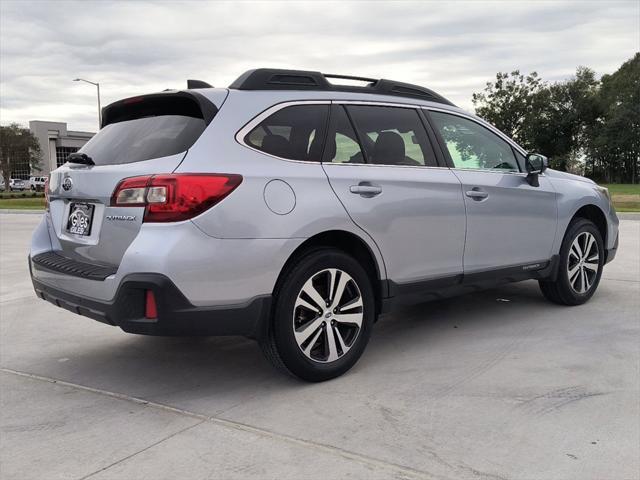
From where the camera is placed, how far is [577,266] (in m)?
5.69

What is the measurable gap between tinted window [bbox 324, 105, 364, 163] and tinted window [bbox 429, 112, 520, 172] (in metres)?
0.90

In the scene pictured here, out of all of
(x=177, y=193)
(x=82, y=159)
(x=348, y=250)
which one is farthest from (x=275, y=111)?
(x=82, y=159)

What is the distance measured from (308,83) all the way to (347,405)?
201cm

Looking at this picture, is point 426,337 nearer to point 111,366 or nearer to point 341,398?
point 341,398

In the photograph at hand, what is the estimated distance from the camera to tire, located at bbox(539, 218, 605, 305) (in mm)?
5570

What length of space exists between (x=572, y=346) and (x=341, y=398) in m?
1.93

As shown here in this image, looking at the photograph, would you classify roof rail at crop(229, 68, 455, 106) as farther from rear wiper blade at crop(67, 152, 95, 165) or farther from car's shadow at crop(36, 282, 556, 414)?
car's shadow at crop(36, 282, 556, 414)

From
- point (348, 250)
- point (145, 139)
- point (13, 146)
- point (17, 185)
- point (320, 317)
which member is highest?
point (13, 146)

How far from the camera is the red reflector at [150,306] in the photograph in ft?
10.6

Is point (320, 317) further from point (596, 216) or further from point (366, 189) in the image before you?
point (596, 216)

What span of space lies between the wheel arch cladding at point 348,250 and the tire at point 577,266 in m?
2.27

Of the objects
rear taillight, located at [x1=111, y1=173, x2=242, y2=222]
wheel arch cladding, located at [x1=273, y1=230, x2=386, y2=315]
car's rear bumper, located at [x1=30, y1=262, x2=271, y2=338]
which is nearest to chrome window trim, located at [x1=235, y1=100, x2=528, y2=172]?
rear taillight, located at [x1=111, y1=173, x2=242, y2=222]

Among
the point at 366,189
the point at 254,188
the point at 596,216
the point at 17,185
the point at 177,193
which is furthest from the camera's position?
the point at 17,185

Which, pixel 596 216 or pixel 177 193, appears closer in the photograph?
pixel 177 193
